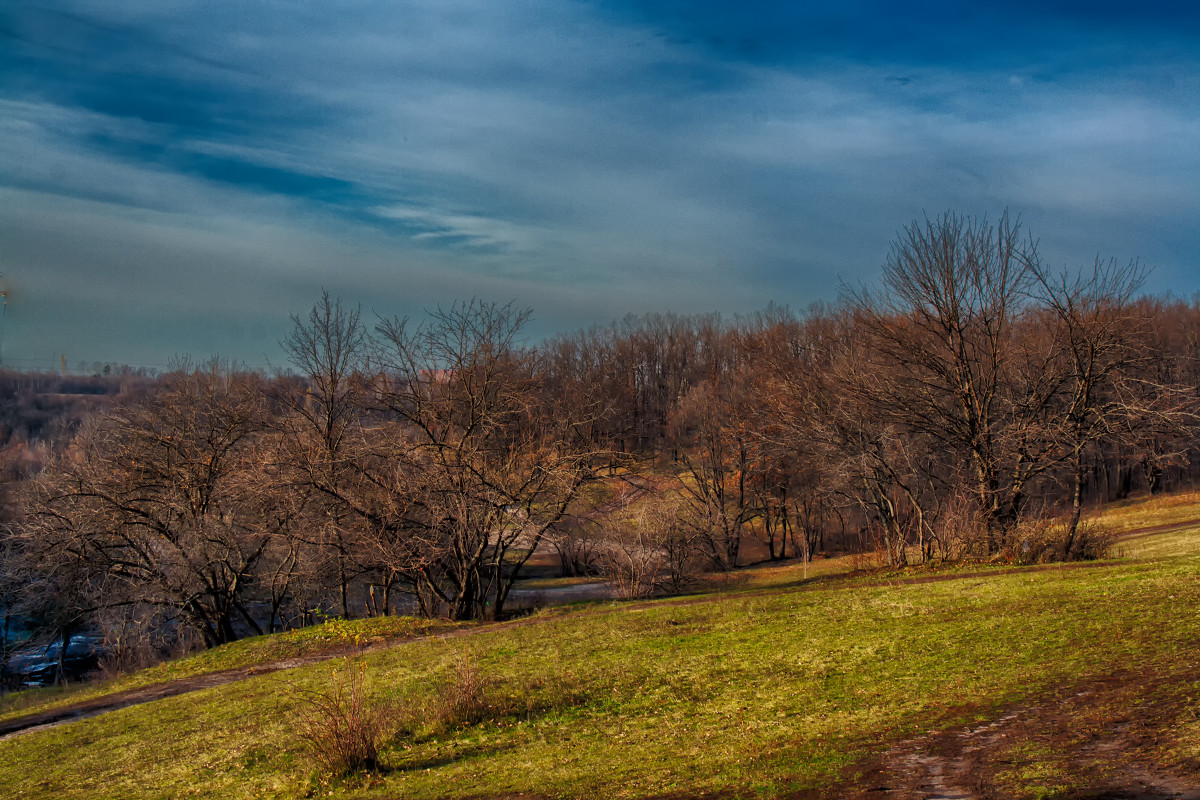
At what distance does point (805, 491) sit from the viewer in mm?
45188

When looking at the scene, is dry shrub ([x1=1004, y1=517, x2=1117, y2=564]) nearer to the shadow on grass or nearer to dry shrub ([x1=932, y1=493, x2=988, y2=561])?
dry shrub ([x1=932, y1=493, x2=988, y2=561])

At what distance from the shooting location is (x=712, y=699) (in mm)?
9148

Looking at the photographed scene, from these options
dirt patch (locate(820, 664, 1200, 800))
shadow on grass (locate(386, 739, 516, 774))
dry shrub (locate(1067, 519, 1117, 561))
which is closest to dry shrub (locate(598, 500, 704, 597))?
dry shrub (locate(1067, 519, 1117, 561))

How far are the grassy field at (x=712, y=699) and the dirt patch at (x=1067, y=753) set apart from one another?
0.04m

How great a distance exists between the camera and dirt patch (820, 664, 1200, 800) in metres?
4.98

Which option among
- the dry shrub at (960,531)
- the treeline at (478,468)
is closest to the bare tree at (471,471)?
the treeline at (478,468)

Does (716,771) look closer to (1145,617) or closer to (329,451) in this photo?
(1145,617)

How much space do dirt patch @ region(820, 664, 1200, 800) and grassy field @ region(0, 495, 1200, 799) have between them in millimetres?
44

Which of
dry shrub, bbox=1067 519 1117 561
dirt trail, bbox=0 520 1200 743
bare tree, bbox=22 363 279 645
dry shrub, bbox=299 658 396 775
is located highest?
bare tree, bbox=22 363 279 645

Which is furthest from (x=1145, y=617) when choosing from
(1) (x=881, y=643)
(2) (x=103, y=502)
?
(2) (x=103, y=502)

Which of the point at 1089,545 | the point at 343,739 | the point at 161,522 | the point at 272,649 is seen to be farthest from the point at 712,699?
the point at 161,522

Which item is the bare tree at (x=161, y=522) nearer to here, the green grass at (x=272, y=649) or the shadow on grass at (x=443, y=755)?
the green grass at (x=272, y=649)

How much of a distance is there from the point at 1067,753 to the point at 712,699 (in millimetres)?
4132

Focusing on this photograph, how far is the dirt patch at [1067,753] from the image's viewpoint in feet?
16.3
